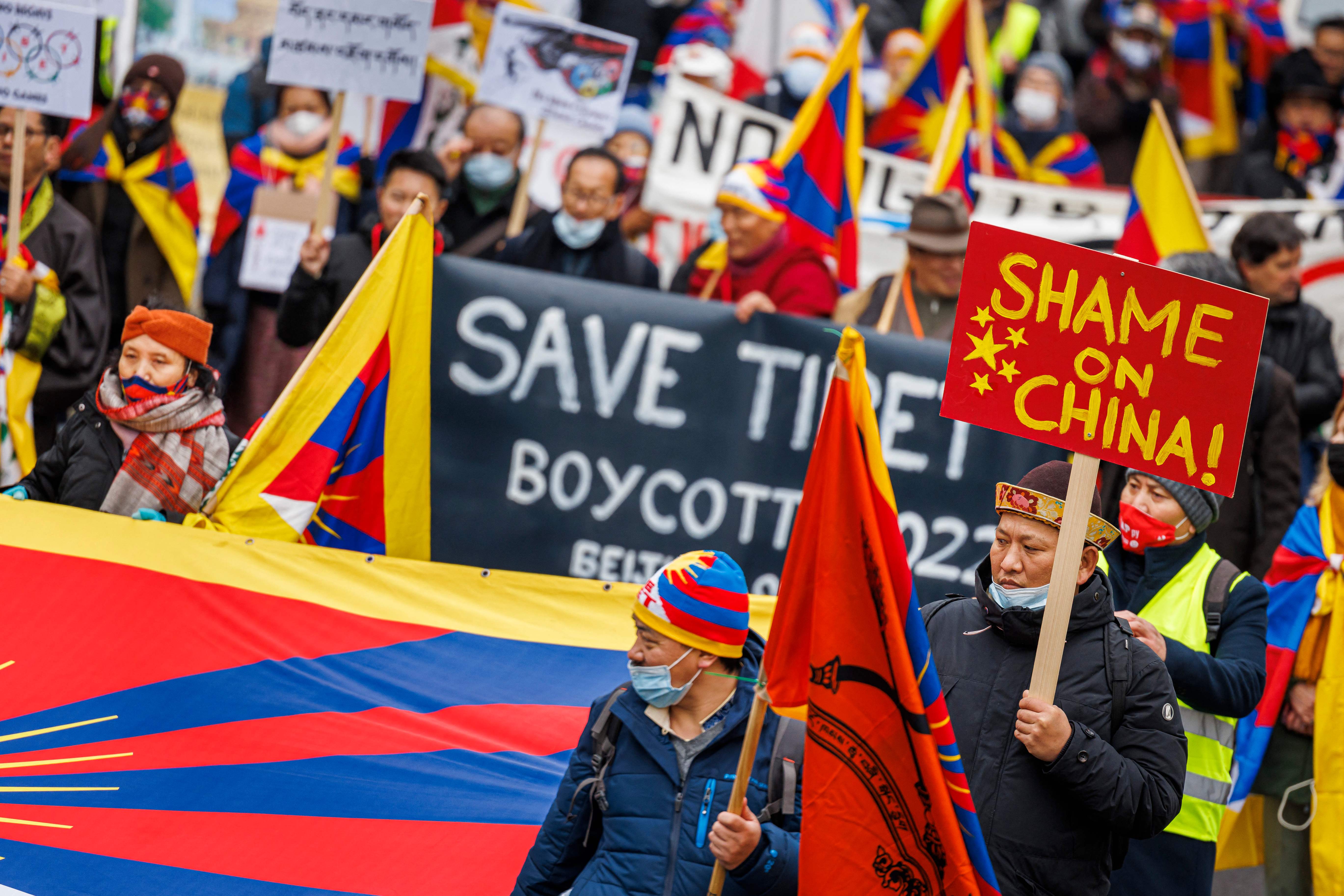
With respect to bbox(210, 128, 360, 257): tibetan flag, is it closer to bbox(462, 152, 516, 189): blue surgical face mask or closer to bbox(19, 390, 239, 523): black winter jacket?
bbox(462, 152, 516, 189): blue surgical face mask

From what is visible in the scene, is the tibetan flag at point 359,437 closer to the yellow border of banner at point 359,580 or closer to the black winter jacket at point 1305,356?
the yellow border of banner at point 359,580

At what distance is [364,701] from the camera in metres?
4.79

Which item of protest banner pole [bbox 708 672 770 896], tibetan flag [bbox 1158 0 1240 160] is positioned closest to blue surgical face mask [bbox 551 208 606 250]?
protest banner pole [bbox 708 672 770 896]

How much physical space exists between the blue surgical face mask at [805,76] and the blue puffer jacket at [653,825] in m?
7.27

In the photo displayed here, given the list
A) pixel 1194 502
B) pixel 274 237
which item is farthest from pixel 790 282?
pixel 1194 502

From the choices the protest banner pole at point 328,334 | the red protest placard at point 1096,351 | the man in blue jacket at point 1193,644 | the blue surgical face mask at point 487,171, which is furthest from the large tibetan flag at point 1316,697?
the blue surgical face mask at point 487,171

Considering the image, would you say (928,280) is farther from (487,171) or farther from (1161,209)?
(487,171)

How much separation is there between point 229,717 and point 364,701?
413 millimetres

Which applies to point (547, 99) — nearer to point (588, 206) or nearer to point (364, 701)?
point (588, 206)

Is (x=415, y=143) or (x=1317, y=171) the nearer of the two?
(x=415, y=143)

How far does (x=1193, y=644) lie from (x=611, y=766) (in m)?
1.80

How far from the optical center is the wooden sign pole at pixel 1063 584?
3.60 m

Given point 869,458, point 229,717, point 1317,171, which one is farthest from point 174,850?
point 1317,171

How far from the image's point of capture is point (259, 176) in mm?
8133
